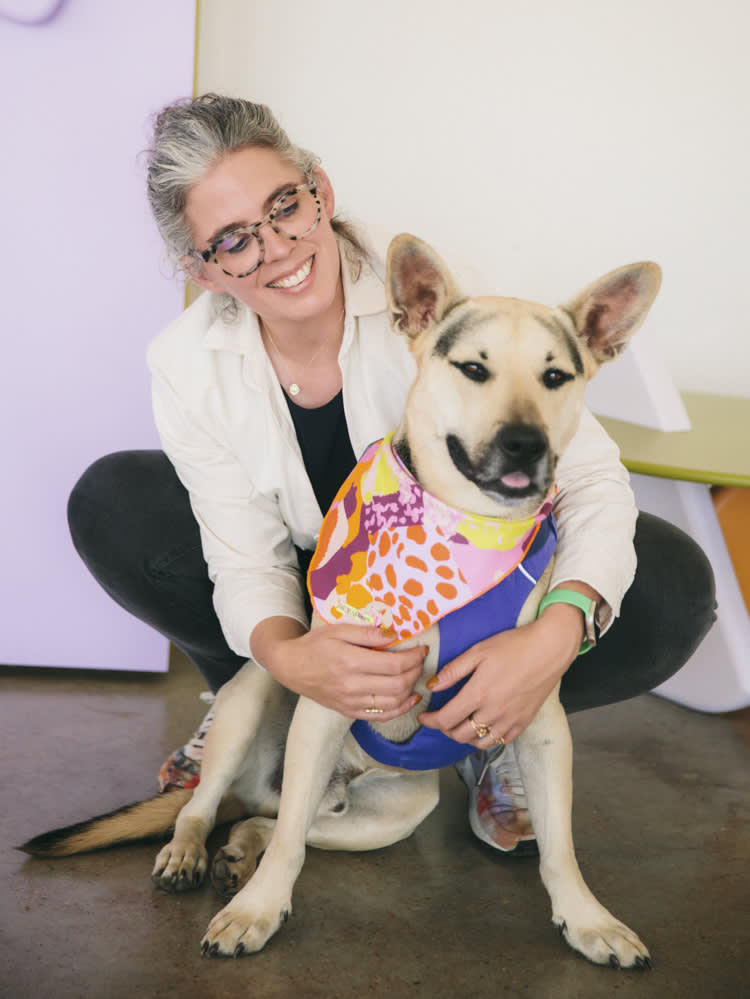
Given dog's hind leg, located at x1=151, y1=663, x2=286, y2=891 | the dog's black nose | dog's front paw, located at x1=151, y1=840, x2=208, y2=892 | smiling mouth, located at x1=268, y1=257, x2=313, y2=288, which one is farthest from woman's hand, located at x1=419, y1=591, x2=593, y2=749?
smiling mouth, located at x1=268, y1=257, x2=313, y2=288

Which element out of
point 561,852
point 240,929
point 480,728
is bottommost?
point 240,929

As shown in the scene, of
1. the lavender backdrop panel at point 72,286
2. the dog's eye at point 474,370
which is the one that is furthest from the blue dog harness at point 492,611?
the lavender backdrop panel at point 72,286

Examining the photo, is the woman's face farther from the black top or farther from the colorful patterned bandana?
the colorful patterned bandana

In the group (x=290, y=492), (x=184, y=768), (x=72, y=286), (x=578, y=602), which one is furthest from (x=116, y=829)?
(x=72, y=286)

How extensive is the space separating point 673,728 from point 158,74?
2454mm

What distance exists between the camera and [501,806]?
207cm

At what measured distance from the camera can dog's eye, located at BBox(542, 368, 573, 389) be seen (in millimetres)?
1668

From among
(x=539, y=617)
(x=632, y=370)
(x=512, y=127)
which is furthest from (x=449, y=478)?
(x=512, y=127)

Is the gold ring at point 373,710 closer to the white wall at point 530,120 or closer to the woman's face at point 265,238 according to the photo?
the woman's face at point 265,238

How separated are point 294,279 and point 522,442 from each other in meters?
0.66

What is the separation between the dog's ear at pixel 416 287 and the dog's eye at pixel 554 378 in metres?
0.23

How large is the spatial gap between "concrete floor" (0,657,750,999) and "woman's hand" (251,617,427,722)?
0.42 metres

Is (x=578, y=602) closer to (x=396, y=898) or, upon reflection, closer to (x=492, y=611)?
(x=492, y=611)

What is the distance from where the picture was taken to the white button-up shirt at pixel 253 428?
1.98 meters
